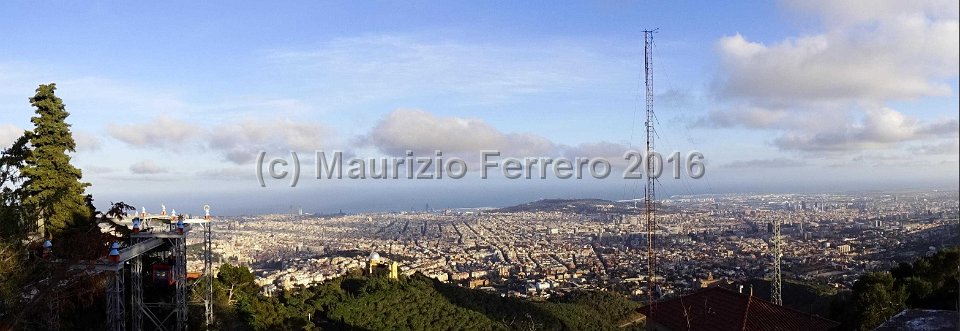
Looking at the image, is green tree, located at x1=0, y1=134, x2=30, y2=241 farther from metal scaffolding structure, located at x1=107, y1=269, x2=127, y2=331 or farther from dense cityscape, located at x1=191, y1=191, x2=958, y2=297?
dense cityscape, located at x1=191, y1=191, x2=958, y2=297

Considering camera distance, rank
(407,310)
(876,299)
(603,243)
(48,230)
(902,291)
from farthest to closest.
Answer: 1. (603,243)
2. (407,310)
3. (902,291)
4. (876,299)
5. (48,230)

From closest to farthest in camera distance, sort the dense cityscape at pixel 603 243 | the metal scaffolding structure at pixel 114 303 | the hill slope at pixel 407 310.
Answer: the metal scaffolding structure at pixel 114 303 → the hill slope at pixel 407 310 → the dense cityscape at pixel 603 243

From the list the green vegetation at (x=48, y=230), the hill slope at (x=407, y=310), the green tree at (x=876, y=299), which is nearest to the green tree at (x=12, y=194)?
the green vegetation at (x=48, y=230)

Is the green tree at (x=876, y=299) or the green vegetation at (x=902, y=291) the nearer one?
the green tree at (x=876, y=299)

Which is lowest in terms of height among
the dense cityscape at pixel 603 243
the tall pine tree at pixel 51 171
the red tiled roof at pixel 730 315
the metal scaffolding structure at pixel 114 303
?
the dense cityscape at pixel 603 243

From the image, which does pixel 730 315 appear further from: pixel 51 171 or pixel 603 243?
pixel 603 243

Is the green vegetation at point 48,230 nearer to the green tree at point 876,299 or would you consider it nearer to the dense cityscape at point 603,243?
the dense cityscape at point 603,243

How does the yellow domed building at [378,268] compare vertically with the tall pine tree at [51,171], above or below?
below

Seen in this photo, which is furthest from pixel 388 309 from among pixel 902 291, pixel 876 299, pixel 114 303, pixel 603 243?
pixel 603 243
